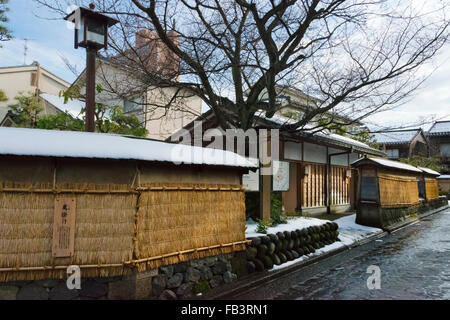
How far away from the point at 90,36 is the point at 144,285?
5308mm

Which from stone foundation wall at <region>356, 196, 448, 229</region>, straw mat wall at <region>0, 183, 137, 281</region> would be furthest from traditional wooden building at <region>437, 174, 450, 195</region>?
straw mat wall at <region>0, 183, 137, 281</region>

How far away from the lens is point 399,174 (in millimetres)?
18391

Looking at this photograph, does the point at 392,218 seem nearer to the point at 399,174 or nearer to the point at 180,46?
the point at 399,174

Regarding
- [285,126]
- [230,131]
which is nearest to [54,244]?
[230,131]

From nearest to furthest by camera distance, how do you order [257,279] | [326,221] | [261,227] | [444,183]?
[257,279] → [261,227] → [326,221] → [444,183]

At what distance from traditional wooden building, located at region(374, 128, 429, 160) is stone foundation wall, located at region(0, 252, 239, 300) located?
39250 mm

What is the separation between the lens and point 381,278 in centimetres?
823

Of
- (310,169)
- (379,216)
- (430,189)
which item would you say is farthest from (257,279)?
(430,189)

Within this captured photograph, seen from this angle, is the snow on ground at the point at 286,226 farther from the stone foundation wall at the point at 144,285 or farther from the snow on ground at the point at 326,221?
the stone foundation wall at the point at 144,285

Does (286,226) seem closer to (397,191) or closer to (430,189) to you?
(397,191)

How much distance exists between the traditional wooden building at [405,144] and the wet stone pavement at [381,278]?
31881 millimetres

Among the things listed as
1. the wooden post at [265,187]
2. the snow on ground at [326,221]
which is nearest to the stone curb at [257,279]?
the snow on ground at [326,221]

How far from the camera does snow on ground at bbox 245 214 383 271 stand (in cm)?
930
